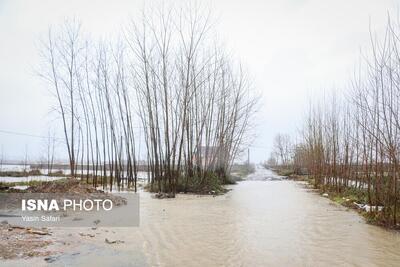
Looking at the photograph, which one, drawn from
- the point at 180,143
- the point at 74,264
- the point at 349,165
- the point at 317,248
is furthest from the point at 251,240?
the point at 349,165

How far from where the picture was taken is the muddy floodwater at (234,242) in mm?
4859

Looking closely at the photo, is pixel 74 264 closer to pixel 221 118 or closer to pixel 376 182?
pixel 376 182

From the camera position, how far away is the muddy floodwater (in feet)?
15.9

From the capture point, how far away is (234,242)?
5.98m

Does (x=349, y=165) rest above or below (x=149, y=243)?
above

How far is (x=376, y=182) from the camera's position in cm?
784

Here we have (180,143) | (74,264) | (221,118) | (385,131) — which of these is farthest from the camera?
(221,118)

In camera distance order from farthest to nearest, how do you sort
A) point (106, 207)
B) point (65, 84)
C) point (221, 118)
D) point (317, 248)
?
point (221, 118) → point (65, 84) → point (106, 207) → point (317, 248)

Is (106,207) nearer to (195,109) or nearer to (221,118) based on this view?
(195,109)

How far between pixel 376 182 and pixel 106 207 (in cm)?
596

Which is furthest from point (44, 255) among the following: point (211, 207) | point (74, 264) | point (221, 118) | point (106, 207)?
point (221, 118)

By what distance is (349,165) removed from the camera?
14086 millimetres

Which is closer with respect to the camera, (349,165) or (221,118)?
(349,165)

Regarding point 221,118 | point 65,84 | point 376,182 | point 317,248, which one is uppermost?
point 65,84
